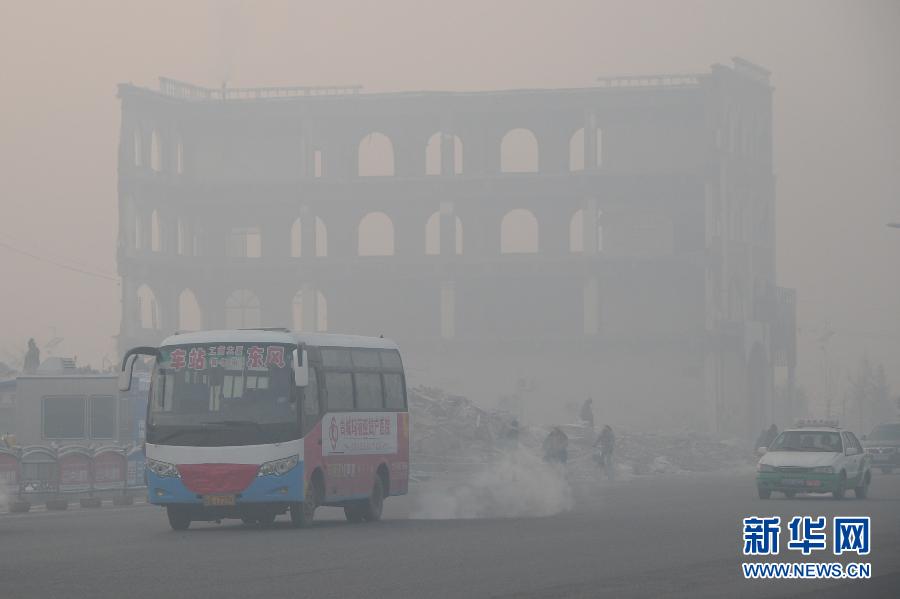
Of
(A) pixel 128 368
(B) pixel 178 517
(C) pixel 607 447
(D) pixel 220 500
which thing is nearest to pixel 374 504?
(B) pixel 178 517

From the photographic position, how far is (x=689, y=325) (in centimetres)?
9019

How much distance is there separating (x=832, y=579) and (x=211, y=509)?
9.88 meters

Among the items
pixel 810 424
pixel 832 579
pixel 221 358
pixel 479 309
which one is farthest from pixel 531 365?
pixel 832 579

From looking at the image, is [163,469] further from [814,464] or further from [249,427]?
[814,464]

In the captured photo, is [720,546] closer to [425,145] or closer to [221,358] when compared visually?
[221,358]

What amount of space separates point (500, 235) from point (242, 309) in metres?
15.9

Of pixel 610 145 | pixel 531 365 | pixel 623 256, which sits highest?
pixel 610 145

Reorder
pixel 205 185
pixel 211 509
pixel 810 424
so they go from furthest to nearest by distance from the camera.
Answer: pixel 205 185
pixel 810 424
pixel 211 509

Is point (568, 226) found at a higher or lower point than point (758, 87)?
lower

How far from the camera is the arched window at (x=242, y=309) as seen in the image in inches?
3816

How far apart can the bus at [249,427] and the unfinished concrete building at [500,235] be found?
207ft

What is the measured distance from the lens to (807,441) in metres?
33.4

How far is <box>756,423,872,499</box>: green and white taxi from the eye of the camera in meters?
31.8

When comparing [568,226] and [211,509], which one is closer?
[211,509]
